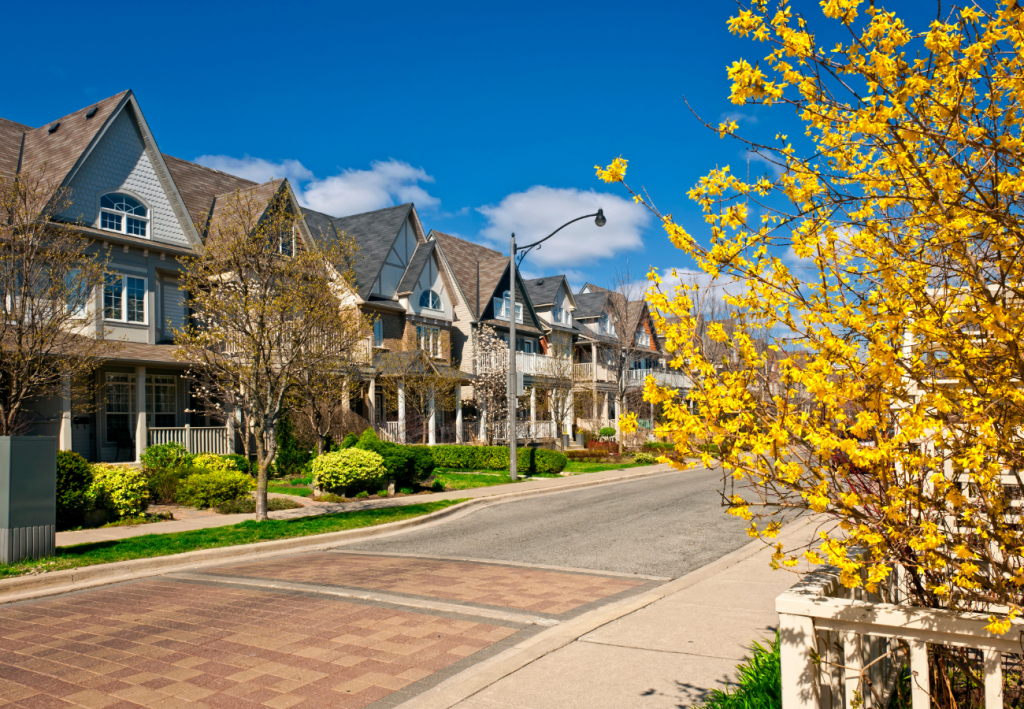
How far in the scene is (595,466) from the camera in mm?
29891

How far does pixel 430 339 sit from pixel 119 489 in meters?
19.6

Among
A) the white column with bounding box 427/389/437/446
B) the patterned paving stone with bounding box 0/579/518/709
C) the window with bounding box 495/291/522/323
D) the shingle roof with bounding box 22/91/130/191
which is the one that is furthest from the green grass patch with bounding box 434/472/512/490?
the window with bounding box 495/291/522/323

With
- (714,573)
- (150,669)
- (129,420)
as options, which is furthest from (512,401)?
(150,669)

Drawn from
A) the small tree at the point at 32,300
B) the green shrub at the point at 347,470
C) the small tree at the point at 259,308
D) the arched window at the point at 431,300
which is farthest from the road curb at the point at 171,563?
the arched window at the point at 431,300

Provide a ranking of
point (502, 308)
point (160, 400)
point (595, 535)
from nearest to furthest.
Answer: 1. point (595, 535)
2. point (160, 400)
3. point (502, 308)

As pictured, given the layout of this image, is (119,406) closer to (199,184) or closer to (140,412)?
(140,412)

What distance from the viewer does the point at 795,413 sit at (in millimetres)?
3338

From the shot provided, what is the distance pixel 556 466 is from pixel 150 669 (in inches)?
825

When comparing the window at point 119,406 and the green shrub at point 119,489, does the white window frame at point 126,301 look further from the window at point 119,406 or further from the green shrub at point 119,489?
the green shrub at point 119,489

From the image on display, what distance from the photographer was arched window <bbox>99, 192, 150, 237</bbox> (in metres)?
22.0

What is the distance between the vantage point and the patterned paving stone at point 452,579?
820 centimetres

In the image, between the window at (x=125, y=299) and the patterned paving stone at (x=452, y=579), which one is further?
the window at (x=125, y=299)

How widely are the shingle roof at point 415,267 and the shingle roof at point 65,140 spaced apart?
1414cm

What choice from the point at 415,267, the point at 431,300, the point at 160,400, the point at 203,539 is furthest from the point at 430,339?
the point at 203,539
